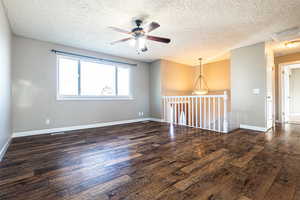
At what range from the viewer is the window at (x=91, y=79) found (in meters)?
3.71

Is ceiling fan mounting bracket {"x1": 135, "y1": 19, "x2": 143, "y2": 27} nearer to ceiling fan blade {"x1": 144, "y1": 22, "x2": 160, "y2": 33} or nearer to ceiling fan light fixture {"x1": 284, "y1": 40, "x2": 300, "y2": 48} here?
ceiling fan blade {"x1": 144, "y1": 22, "x2": 160, "y2": 33}

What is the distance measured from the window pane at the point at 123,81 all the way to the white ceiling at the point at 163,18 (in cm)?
151

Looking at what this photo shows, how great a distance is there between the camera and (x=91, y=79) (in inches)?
164

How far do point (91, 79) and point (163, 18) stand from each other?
2.82 metres

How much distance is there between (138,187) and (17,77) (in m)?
3.66

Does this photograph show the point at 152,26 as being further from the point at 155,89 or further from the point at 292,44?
the point at 292,44

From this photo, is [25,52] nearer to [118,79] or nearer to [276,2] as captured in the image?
[118,79]

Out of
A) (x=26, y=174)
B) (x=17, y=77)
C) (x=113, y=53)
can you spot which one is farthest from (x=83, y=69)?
(x=26, y=174)

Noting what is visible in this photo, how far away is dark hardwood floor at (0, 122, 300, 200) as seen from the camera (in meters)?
1.22

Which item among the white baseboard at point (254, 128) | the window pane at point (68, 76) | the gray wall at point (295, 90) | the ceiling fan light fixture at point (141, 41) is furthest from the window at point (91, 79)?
the gray wall at point (295, 90)

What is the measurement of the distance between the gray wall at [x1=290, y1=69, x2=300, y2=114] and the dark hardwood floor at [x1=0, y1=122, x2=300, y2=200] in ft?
19.1

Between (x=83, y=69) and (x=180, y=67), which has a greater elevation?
(x=180, y=67)

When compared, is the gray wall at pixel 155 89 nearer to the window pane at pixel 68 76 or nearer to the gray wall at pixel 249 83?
the gray wall at pixel 249 83

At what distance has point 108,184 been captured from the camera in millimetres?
1348
